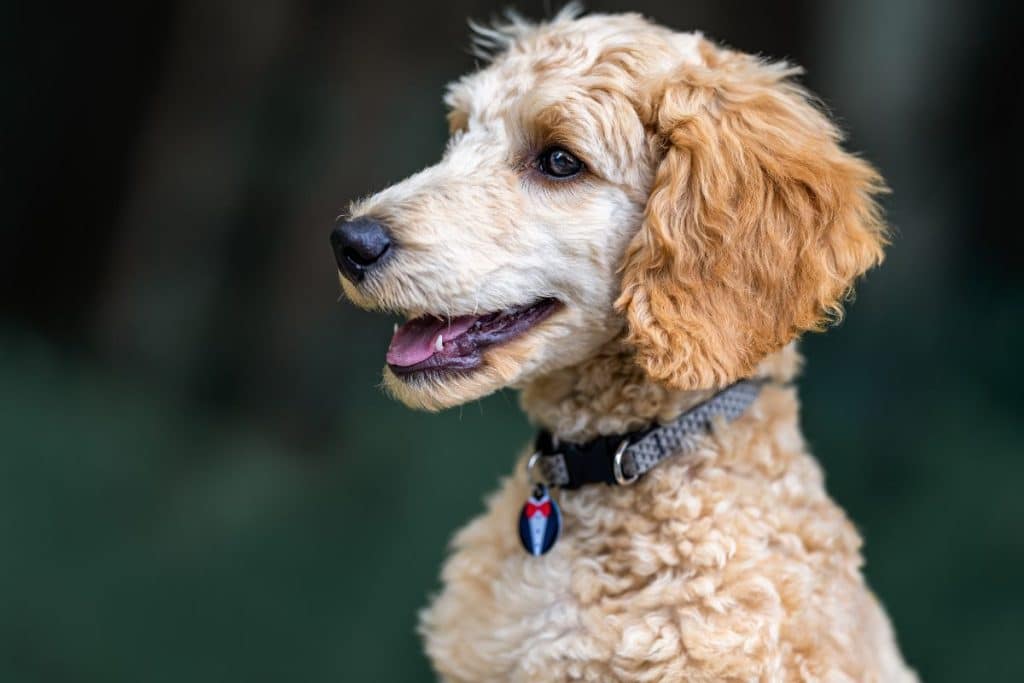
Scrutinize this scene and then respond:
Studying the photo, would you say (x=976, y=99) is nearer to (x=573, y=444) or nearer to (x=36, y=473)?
(x=573, y=444)

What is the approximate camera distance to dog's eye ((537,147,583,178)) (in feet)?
6.66

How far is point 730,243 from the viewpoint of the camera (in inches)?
76.2

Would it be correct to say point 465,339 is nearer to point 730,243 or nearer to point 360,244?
point 360,244

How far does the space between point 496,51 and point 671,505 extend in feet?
3.81

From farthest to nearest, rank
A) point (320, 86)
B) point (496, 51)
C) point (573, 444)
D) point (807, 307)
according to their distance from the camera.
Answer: point (320, 86) < point (496, 51) < point (573, 444) < point (807, 307)

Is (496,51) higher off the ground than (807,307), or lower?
higher

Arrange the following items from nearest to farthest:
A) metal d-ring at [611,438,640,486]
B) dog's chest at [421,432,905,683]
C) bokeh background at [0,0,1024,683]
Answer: dog's chest at [421,432,905,683], metal d-ring at [611,438,640,486], bokeh background at [0,0,1024,683]

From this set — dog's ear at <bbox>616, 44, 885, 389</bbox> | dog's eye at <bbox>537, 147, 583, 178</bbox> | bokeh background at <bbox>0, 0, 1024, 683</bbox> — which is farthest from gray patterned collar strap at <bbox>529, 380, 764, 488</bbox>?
bokeh background at <bbox>0, 0, 1024, 683</bbox>

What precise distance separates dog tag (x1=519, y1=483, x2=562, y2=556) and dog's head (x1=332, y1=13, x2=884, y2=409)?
0.22 meters

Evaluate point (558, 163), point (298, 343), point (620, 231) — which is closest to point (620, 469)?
point (620, 231)

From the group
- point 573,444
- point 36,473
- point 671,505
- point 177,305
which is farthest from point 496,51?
point 36,473

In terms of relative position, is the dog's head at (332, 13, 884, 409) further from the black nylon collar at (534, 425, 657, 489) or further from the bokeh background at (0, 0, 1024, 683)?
the bokeh background at (0, 0, 1024, 683)

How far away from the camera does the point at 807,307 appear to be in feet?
6.29

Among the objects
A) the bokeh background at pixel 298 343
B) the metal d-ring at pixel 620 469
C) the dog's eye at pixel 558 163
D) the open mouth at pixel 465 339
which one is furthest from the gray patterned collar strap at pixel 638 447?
the bokeh background at pixel 298 343
